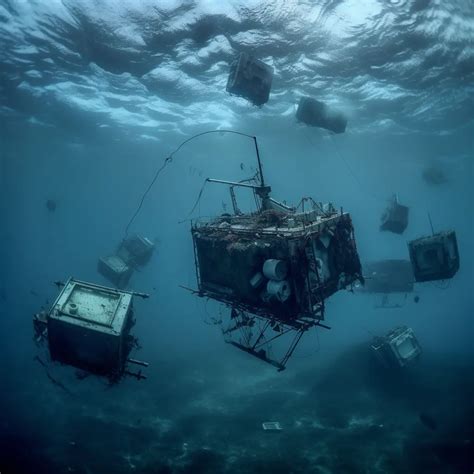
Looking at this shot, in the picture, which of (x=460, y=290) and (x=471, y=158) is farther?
(x=460, y=290)

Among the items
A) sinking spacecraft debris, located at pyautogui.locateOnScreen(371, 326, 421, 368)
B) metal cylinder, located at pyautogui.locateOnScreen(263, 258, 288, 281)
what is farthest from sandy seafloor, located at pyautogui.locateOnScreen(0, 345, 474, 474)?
metal cylinder, located at pyautogui.locateOnScreen(263, 258, 288, 281)

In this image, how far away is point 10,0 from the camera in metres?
15.5

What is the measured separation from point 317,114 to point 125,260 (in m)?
16.4

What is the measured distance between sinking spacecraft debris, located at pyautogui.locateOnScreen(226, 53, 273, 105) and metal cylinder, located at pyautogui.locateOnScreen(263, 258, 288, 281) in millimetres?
8408

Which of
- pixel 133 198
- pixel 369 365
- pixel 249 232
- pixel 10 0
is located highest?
pixel 133 198

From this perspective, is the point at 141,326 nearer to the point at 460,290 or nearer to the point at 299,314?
the point at 299,314

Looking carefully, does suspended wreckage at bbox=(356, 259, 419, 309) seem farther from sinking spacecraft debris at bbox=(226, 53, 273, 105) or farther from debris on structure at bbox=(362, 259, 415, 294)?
sinking spacecraft debris at bbox=(226, 53, 273, 105)

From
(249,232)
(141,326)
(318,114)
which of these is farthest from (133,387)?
(318,114)

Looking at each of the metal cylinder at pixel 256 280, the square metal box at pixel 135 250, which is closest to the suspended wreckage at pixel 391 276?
the square metal box at pixel 135 250

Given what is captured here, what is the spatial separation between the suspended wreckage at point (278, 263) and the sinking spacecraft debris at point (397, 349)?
11.9m

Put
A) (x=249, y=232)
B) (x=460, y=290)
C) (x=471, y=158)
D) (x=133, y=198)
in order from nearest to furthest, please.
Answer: (x=249, y=232)
(x=471, y=158)
(x=460, y=290)
(x=133, y=198)

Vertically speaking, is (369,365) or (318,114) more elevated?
(318,114)

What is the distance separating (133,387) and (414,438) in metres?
17.3

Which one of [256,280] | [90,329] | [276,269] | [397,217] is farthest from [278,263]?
[397,217]
